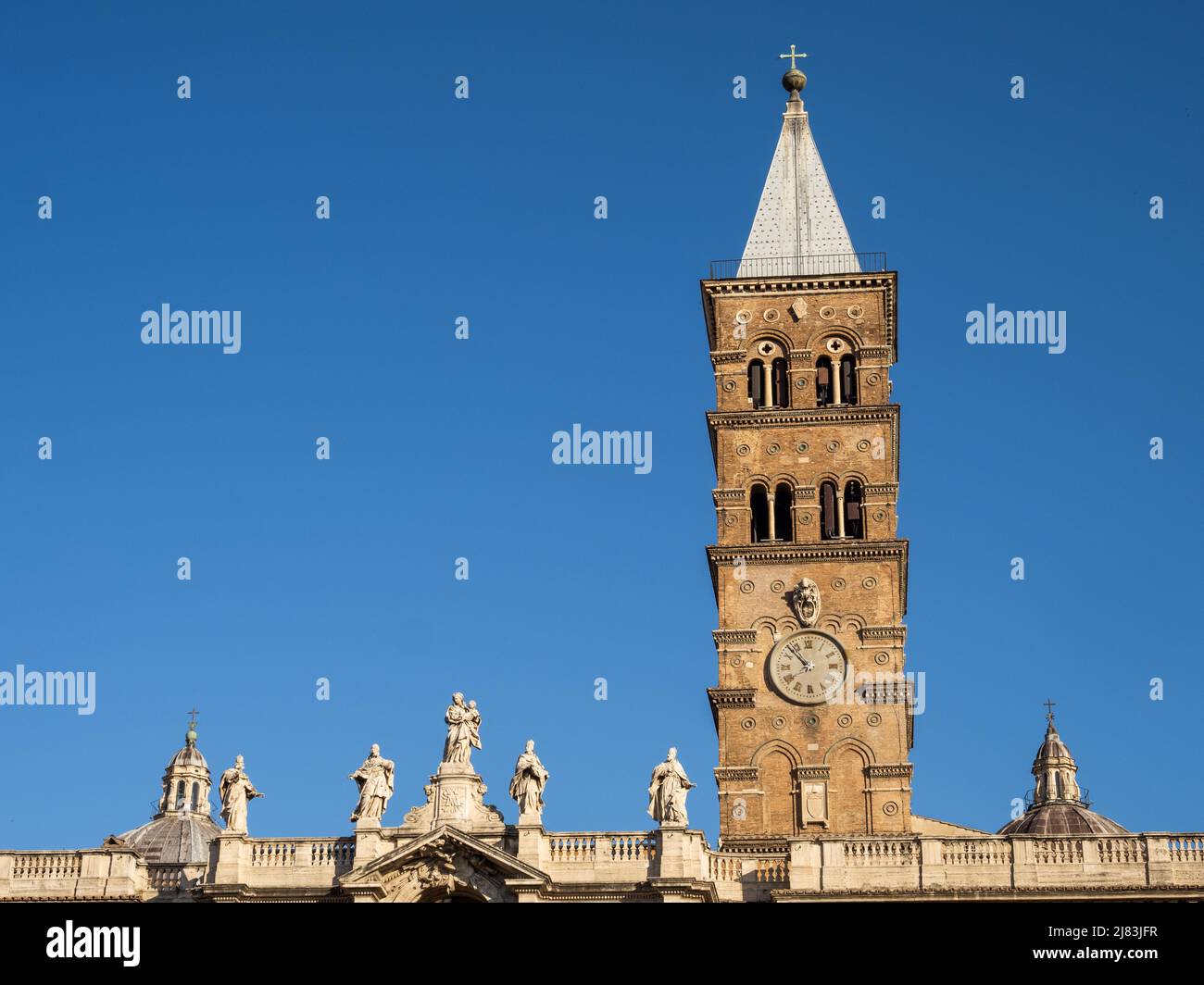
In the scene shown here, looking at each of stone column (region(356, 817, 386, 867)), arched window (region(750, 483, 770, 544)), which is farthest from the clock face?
stone column (region(356, 817, 386, 867))

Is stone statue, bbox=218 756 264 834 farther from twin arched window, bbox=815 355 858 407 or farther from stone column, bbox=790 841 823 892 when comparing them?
twin arched window, bbox=815 355 858 407

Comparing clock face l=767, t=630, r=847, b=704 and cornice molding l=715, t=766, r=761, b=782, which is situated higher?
clock face l=767, t=630, r=847, b=704

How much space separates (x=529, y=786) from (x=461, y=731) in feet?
10.2

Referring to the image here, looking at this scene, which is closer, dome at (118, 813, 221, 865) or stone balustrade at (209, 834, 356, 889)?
stone balustrade at (209, 834, 356, 889)

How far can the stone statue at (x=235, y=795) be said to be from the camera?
2734 inches

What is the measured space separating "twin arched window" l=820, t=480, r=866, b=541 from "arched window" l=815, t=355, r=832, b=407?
3.40 metres

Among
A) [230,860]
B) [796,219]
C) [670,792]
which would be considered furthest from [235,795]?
[796,219]

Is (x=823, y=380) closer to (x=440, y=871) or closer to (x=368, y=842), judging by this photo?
(x=440, y=871)

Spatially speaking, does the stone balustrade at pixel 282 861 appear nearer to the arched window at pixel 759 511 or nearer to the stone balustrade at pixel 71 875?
the stone balustrade at pixel 71 875

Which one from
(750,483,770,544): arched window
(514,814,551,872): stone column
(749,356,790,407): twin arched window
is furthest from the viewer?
(749,356,790,407): twin arched window

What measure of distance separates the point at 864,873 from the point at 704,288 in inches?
1064

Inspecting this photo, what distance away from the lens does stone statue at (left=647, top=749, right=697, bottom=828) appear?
220 ft

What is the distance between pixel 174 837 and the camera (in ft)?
353

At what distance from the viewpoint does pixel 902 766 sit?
78438 mm
